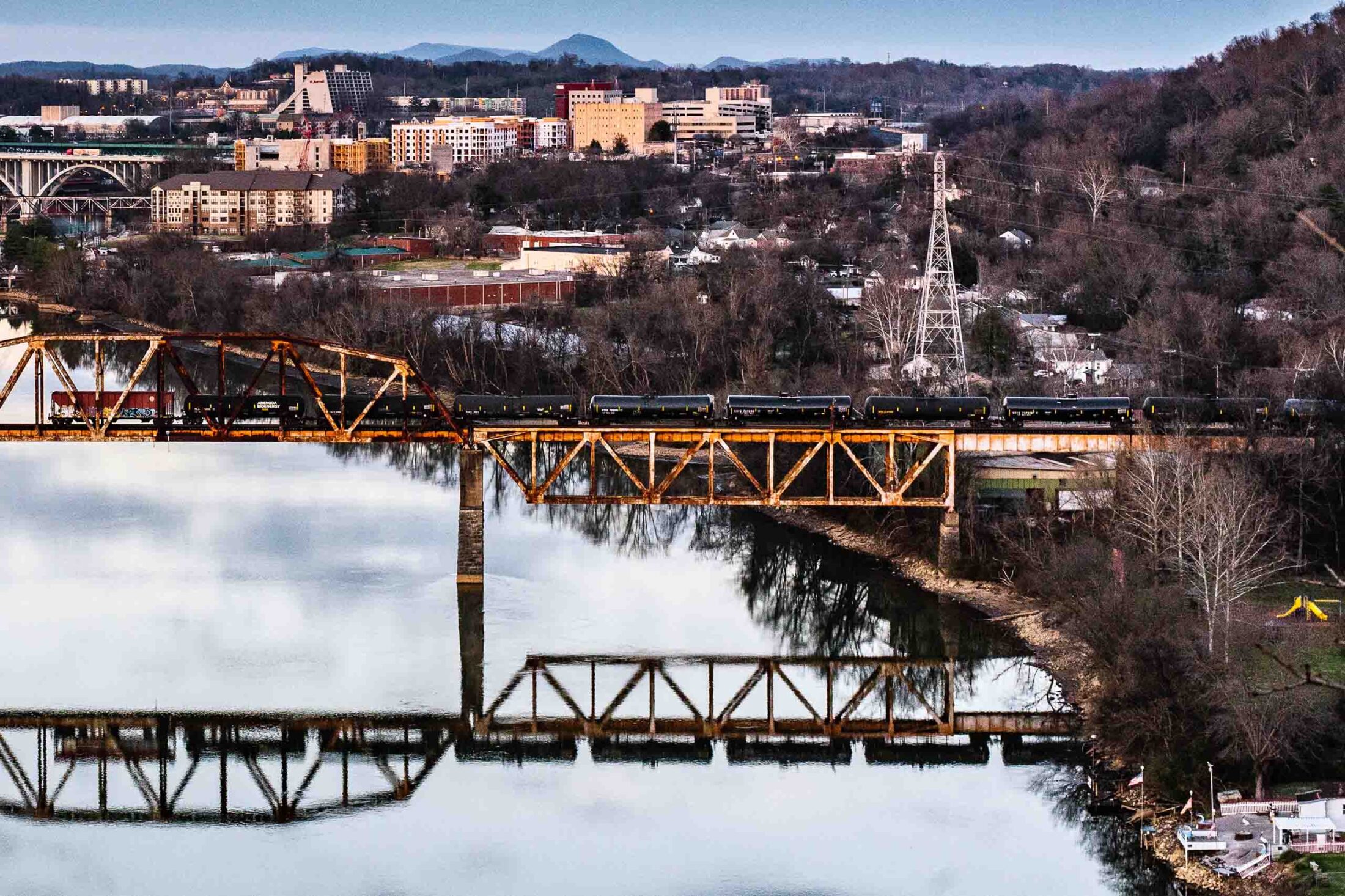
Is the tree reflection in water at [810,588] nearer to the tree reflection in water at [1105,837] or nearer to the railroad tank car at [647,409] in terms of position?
the railroad tank car at [647,409]

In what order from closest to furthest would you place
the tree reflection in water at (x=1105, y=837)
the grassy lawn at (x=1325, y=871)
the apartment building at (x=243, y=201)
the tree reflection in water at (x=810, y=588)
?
1. the grassy lawn at (x=1325, y=871)
2. the tree reflection in water at (x=1105, y=837)
3. the tree reflection in water at (x=810, y=588)
4. the apartment building at (x=243, y=201)

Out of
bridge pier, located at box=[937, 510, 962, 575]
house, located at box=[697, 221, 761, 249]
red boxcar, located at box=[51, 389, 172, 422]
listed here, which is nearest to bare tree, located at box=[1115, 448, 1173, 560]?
bridge pier, located at box=[937, 510, 962, 575]

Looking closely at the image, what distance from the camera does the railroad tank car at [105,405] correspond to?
5000cm

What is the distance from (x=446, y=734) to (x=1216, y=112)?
8783 centimetres

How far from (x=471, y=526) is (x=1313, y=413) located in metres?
20.1

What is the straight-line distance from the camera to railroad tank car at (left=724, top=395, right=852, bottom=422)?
52.5 meters

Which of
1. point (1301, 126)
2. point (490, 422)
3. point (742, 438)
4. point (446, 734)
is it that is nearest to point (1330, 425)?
point (742, 438)

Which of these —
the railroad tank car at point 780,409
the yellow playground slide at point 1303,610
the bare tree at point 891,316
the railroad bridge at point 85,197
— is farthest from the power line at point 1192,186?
the railroad bridge at point 85,197

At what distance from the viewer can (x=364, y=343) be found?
86.4 m

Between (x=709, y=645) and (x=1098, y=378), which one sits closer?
(x=709, y=645)

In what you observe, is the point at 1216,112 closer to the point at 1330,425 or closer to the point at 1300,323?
the point at 1300,323

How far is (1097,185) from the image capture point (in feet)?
351

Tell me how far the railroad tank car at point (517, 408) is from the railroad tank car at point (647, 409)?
2.21ft

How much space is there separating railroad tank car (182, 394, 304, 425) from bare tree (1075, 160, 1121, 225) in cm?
5615
